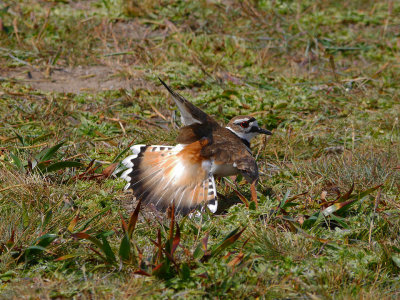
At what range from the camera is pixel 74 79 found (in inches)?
277

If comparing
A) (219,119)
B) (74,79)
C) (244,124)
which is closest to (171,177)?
(244,124)

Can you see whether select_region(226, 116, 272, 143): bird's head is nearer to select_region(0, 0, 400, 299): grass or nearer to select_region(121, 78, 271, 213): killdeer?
select_region(0, 0, 400, 299): grass

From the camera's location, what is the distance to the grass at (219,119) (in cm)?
355

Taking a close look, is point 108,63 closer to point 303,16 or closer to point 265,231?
point 303,16

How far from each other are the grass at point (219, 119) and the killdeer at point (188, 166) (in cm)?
19

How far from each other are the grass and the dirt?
0.03 metres

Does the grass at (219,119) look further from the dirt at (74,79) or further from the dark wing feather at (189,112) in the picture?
the dark wing feather at (189,112)

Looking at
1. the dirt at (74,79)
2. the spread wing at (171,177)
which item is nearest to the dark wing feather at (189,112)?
the spread wing at (171,177)

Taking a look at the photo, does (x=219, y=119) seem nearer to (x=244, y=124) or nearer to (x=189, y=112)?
(x=244, y=124)

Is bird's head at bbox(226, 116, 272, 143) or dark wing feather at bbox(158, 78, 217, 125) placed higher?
dark wing feather at bbox(158, 78, 217, 125)

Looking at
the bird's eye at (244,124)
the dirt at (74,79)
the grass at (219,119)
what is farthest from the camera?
the dirt at (74,79)

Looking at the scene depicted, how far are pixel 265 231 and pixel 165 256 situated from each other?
77cm

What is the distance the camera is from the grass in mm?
3555

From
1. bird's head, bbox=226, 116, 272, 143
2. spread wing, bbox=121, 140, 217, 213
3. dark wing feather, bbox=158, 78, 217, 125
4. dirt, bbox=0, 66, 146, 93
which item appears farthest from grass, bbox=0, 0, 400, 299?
Answer: dark wing feather, bbox=158, 78, 217, 125
